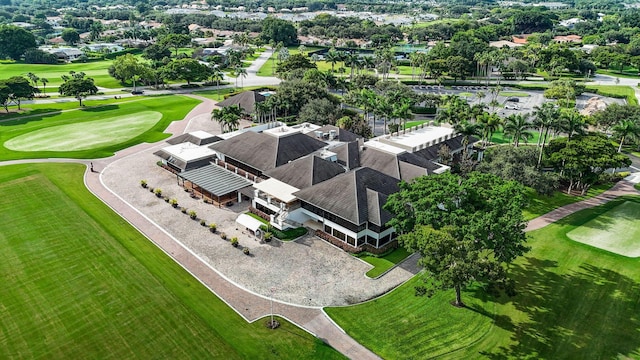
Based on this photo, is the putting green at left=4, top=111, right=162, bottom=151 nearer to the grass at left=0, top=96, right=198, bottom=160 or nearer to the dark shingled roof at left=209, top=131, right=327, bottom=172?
the grass at left=0, top=96, right=198, bottom=160

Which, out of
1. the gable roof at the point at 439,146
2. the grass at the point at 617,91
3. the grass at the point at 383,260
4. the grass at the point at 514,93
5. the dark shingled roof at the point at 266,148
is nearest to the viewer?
the grass at the point at 383,260

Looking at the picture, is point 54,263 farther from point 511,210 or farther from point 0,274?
point 511,210

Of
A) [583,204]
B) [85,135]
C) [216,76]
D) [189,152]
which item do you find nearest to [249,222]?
[189,152]

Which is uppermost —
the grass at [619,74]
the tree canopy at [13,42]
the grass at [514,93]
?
the tree canopy at [13,42]

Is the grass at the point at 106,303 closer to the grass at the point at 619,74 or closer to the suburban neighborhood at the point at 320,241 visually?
the suburban neighborhood at the point at 320,241

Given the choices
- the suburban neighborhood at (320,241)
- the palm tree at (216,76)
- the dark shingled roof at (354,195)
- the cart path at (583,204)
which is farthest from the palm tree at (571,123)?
the palm tree at (216,76)

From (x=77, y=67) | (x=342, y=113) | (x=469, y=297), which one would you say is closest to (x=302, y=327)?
(x=469, y=297)
